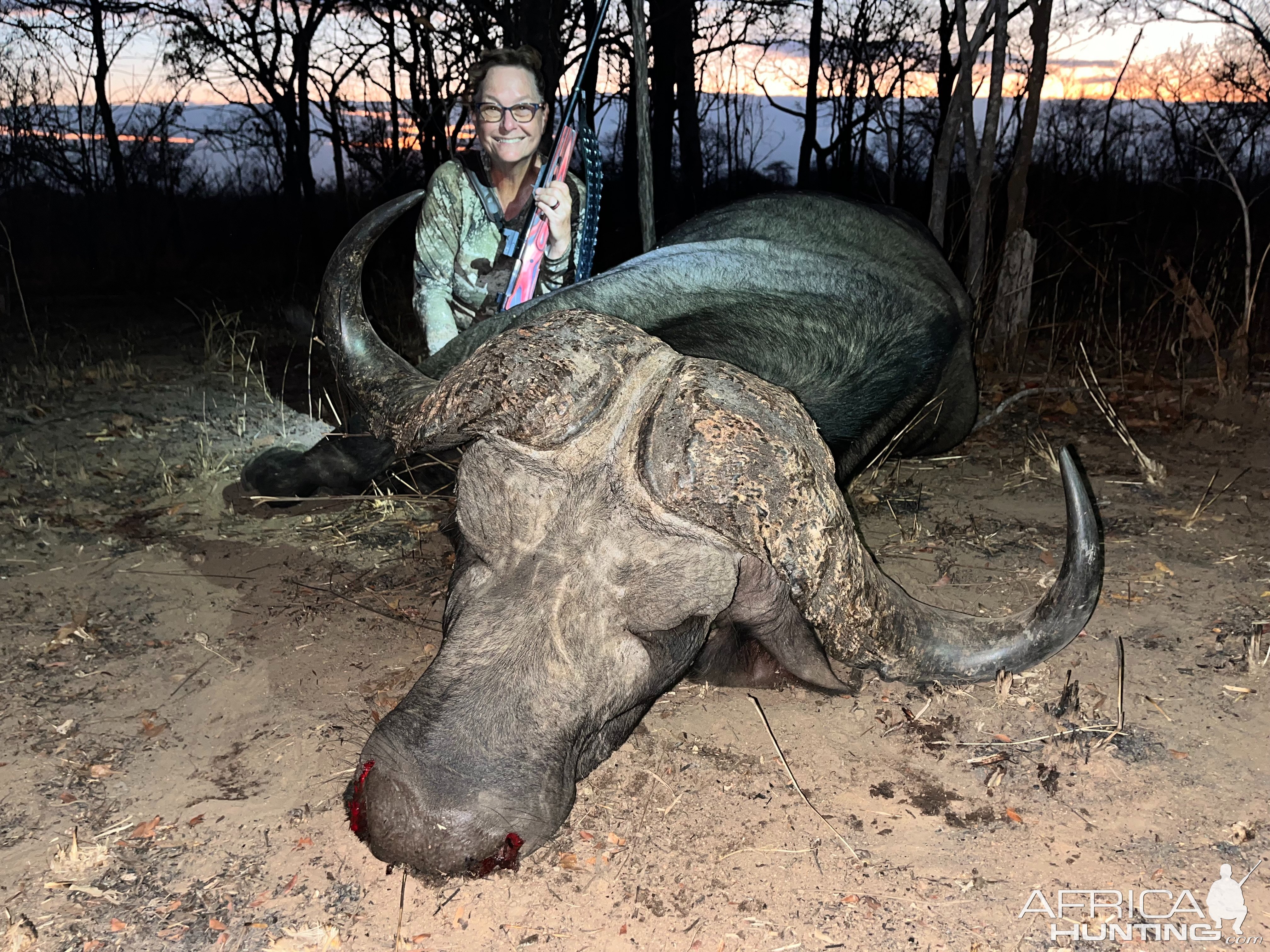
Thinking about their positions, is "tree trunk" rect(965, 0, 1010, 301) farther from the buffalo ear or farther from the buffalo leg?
the buffalo ear

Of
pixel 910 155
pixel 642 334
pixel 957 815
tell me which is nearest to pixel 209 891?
pixel 642 334

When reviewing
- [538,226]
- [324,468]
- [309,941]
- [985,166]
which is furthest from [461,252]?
[985,166]

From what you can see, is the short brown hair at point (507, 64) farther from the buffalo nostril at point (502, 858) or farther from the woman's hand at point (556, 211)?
the buffalo nostril at point (502, 858)

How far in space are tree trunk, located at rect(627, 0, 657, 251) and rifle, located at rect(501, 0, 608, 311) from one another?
0.89m

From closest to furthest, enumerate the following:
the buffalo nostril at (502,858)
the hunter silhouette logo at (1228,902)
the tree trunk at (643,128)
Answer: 1. the buffalo nostril at (502,858)
2. the hunter silhouette logo at (1228,902)
3. the tree trunk at (643,128)

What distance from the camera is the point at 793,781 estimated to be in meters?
2.52

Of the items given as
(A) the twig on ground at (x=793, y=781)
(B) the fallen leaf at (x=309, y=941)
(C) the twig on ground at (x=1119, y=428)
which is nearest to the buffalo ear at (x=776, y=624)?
(A) the twig on ground at (x=793, y=781)

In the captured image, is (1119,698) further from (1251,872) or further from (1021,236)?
(1021,236)

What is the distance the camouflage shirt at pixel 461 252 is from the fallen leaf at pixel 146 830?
2.64 meters

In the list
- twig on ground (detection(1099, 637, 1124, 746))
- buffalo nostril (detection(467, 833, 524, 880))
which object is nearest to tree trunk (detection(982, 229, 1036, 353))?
twig on ground (detection(1099, 637, 1124, 746))

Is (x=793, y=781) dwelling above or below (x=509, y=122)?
below

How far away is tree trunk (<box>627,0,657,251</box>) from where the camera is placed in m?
5.40

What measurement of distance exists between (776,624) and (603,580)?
21.3 inches

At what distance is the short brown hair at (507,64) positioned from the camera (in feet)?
14.3
